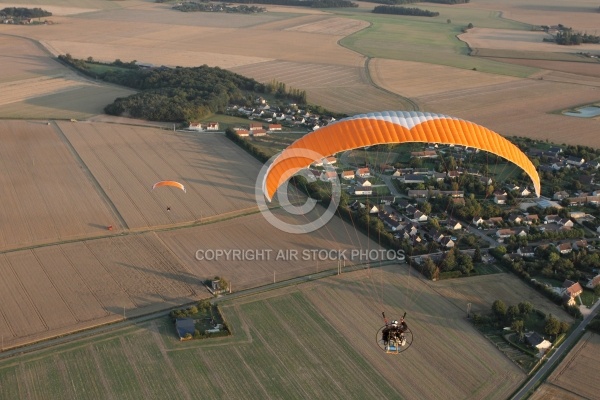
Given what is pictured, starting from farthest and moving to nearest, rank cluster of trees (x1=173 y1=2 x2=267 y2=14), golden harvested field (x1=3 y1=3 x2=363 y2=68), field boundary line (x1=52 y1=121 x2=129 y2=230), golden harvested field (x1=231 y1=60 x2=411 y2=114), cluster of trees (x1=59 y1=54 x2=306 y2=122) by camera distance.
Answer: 1. cluster of trees (x1=173 y1=2 x2=267 y2=14)
2. golden harvested field (x1=3 y1=3 x2=363 y2=68)
3. golden harvested field (x1=231 y1=60 x2=411 y2=114)
4. cluster of trees (x1=59 y1=54 x2=306 y2=122)
5. field boundary line (x1=52 y1=121 x2=129 y2=230)

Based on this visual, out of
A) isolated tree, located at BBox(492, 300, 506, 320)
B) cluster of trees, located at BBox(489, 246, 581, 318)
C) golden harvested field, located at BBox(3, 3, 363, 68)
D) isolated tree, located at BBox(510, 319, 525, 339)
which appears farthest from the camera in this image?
golden harvested field, located at BBox(3, 3, 363, 68)

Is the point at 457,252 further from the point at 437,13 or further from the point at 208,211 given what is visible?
the point at 437,13

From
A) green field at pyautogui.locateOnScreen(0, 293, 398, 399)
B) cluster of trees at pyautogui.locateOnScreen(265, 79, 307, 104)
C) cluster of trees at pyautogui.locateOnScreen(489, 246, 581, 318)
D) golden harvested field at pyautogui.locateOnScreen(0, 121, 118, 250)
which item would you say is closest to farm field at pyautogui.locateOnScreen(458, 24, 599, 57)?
cluster of trees at pyautogui.locateOnScreen(265, 79, 307, 104)

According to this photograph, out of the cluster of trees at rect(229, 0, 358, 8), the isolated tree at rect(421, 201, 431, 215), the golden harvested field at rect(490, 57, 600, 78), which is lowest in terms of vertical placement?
the isolated tree at rect(421, 201, 431, 215)

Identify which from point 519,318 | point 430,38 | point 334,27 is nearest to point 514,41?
point 430,38

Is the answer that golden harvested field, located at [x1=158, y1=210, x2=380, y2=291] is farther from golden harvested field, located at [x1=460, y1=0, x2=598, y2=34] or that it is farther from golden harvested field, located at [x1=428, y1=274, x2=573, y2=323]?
golden harvested field, located at [x1=460, y1=0, x2=598, y2=34]

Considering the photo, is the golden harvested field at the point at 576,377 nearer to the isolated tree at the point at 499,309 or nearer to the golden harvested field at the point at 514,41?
the isolated tree at the point at 499,309

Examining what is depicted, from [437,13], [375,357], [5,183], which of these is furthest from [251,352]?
[437,13]
